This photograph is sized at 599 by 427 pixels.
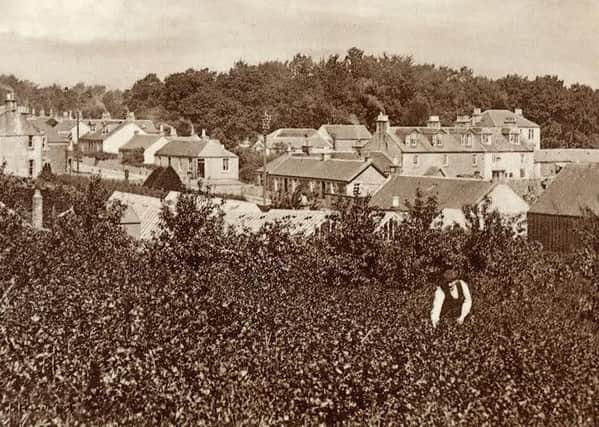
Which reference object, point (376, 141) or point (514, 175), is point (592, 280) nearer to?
point (376, 141)

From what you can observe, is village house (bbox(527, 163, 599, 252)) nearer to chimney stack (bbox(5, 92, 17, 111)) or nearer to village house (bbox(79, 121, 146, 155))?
chimney stack (bbox(5, 92, 17, 111))

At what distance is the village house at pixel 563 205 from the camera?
3712 centimetres

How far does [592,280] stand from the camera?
1622cm

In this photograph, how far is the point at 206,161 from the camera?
7238 cm

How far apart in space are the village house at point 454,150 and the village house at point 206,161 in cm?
1340

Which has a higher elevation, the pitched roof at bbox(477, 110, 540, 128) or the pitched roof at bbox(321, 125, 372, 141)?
the pitched roof at bbox(477, 110, 540, 128)

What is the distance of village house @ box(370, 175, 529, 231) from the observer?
42.1 metres

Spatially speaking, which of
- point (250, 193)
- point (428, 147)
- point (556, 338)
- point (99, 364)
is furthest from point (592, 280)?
point (428, 147)

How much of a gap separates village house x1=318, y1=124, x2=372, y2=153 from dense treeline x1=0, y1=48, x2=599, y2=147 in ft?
31.9

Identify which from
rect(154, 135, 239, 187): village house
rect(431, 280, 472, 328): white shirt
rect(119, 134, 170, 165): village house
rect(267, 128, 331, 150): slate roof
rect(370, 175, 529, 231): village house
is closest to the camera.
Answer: rect(431, 280, 472, 328): white shirt

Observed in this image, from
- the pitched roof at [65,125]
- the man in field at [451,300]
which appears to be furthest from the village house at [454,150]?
the man in field at [451,300]

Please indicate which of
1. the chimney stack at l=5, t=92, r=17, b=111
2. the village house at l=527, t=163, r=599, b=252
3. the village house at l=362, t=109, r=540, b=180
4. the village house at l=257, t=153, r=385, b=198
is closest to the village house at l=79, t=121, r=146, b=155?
the chimney stack at l=5, t=92, r=17, b=111

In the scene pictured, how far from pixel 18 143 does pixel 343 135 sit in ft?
154

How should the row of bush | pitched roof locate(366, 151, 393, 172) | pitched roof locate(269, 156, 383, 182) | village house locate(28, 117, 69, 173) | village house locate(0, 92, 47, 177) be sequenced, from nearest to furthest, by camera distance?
the row of bush → pitched roof locate(269, 156, 383, 182) → village house locate(0, 92, 47, 177) → pitched roof locate(366, 151, 393, 172) → village house locate(28, 117, 69, 173)
